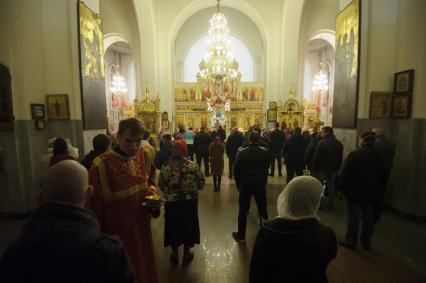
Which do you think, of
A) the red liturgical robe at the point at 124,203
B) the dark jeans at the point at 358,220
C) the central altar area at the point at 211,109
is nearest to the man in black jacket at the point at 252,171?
the dark jeans at the point at 358,220

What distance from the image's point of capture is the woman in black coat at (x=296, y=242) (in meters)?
1.55

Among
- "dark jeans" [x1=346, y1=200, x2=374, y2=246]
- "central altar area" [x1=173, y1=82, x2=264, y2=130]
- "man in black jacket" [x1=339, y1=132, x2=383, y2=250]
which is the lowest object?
"dark jeans" [x1=346, y1=200, x2=374, y2=246]

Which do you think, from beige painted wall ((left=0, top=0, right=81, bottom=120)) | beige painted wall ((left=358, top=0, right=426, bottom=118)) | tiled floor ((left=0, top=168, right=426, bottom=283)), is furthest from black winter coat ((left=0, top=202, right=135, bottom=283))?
beige painted wall ((left=358, top=0, right=426, bottom=118))

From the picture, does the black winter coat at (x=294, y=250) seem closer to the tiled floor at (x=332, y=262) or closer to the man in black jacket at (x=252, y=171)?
the tiled floor at (x=332, y=262)

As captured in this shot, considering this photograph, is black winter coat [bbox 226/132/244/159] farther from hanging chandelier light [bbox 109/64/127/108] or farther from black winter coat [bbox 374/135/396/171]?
hanging chandelier light [bbox 109/64/127/108]

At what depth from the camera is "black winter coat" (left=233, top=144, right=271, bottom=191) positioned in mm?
3963

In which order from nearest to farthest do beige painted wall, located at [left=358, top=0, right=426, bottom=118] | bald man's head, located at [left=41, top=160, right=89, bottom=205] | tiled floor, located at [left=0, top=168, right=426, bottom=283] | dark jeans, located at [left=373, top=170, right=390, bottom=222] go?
1. bald man's head, located at [left=41, top=160, right=89, bottom=205]
2. tiled floor, located at [left=0, top=168, right=426, bottom=283]
3. dark jeans, located at [left=373, top=170, right=390, bottom=222]
4. beige painted wall, located at [left=358, top=0, right=426, bottom=118]

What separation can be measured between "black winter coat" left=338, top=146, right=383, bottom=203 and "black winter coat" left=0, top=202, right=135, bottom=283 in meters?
3.64

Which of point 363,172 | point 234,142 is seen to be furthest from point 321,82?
point 363,172

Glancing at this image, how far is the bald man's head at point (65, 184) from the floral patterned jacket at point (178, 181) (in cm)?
217

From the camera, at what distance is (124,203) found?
7.17 ft

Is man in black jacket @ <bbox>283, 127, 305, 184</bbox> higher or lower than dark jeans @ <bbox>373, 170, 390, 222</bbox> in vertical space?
higher

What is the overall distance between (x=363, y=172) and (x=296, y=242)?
2.72 meters

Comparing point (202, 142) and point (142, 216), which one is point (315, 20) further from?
point (142, 216)
